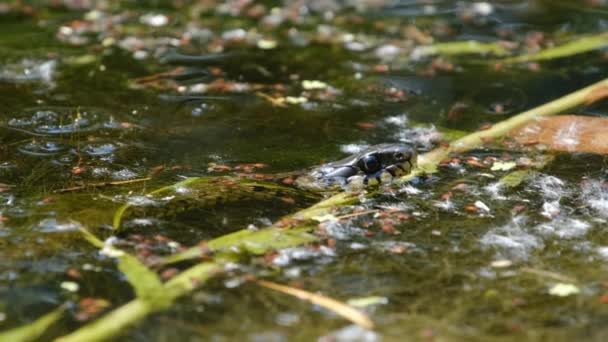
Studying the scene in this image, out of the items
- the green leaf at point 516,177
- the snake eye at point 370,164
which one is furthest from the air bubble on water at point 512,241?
the snake eye at point 370,164

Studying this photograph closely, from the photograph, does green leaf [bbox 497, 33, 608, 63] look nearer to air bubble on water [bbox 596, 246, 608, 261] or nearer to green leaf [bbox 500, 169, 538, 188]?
green leaf [bbox 500, 169, 538, 188]

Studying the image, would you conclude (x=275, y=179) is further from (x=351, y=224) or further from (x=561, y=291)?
(x=561, y=291)

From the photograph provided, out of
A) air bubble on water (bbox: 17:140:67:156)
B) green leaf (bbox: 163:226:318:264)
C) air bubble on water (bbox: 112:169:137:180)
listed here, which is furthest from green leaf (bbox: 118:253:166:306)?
air bubble on water (bbox: 17:140:67:156)

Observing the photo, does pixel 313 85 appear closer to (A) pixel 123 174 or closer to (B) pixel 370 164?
(B) pixel 370 164

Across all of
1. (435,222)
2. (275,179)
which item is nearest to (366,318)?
(435,222)

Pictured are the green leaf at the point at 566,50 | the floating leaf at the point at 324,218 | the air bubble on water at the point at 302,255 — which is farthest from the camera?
the green leaf at the point at 566,50

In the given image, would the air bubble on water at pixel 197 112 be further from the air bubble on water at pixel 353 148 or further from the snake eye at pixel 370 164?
the snake eye at pixel 370 164

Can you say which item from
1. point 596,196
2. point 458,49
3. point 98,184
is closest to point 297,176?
point 98,184
